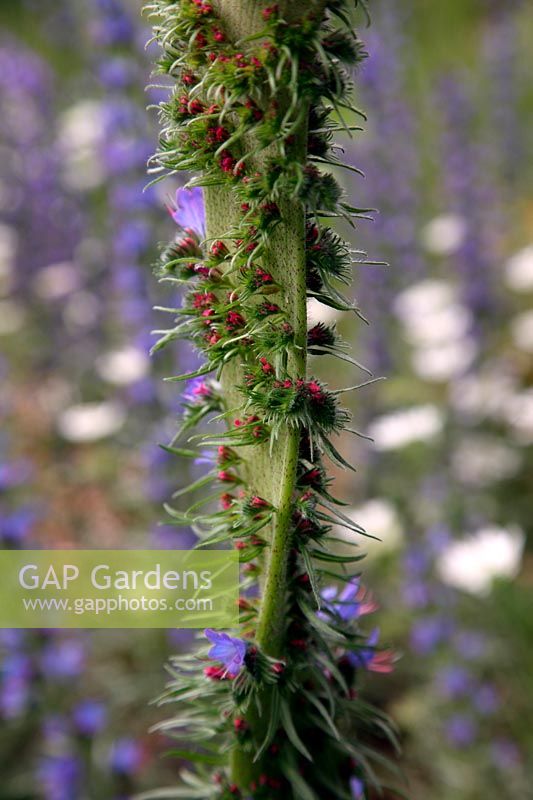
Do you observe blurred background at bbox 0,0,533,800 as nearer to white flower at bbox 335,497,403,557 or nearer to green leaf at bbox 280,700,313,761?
white flower at bbox 335,497,403,557

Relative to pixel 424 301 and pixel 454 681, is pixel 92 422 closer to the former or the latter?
pixel 424 301

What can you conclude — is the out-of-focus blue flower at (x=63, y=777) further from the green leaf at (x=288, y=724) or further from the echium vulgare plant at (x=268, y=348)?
the green leaf at (x=288, y=724)

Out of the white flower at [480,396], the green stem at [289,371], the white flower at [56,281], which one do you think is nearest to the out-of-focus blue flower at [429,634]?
the white flower at [480,396]

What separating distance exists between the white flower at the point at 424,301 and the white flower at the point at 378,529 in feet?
4.76

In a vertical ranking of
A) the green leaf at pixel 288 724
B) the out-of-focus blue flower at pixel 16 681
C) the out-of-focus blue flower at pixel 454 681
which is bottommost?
the out-of-focus blue flower at pixel 454 681

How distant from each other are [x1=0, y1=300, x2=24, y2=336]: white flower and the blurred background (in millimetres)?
56

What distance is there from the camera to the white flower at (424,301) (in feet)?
15.5

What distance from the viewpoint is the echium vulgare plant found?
36.0 inches

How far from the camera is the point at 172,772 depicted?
3008 millimetres

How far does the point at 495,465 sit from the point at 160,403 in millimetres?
1734

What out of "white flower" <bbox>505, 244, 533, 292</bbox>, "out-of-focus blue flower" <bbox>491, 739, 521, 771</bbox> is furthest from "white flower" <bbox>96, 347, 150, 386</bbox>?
"white flower" <bbox>505, 244, 533, 292</bbox>

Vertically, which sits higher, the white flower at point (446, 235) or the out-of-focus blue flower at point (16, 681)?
the white flower at point (446, 235)

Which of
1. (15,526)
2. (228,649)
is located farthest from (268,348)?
(15,526)

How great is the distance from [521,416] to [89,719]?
249 cm
